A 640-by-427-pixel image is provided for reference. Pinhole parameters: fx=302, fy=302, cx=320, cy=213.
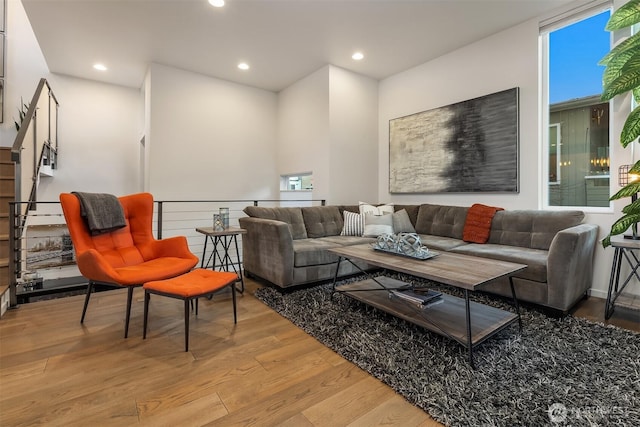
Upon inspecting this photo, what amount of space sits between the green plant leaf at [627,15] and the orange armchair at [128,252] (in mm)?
3730

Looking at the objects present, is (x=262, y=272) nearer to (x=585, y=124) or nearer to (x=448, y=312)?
(x=448, y=312)

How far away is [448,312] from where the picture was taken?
2.09 metres

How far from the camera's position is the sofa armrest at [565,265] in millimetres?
2211

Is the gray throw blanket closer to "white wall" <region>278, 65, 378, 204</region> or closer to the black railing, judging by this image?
the black railing

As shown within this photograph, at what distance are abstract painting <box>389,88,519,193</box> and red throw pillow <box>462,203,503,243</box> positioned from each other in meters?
0.32

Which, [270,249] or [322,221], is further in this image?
[322,221]

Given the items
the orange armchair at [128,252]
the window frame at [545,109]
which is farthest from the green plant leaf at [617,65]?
the orange armchair at [128,252]

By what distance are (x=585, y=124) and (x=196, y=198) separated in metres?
4.86

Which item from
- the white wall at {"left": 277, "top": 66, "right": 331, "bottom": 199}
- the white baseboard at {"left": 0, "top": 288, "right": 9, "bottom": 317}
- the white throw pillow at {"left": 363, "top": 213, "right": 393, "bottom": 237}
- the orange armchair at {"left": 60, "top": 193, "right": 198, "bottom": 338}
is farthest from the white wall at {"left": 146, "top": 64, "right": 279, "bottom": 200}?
the white throw pillow at {"left": 363, "top": 213, "right": 393, "bottom": 237}

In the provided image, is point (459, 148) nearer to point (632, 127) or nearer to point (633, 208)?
point (632, 127)

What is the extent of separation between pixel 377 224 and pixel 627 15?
2.71m

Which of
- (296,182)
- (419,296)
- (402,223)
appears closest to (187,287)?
(419,296)

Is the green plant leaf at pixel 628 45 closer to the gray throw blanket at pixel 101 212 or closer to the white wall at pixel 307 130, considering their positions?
the white wall at pixel 307 130

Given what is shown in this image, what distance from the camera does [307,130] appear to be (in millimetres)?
4723
